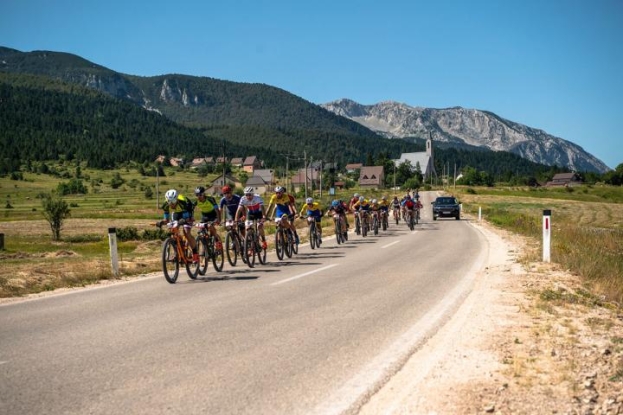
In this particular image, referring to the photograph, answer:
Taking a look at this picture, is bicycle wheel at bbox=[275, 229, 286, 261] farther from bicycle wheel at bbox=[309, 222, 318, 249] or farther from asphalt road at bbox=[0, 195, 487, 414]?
asphalt road at bbox=[0, 195, 487, 414]

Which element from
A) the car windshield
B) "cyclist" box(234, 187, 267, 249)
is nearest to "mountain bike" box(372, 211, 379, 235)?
"cyclist" box(234, 187, 267, 249)

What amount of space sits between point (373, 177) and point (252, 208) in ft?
518

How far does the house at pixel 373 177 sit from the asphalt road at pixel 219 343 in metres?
158

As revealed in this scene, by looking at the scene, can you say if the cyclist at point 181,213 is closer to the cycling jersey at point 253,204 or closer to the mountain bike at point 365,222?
the cycling jersey at point 253,204

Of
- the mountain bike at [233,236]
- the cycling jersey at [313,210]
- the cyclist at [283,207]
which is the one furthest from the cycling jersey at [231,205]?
the cycling jersey at [313,210]

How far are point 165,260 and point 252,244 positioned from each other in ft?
11.1

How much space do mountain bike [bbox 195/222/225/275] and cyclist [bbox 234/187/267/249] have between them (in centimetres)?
129

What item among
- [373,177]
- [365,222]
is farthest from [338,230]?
[373,177]

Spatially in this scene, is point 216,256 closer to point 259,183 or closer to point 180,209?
point 180,209

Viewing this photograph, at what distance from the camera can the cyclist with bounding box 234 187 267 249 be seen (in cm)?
1440

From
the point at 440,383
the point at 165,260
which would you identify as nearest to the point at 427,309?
the point at 440,383

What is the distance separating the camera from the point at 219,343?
5.95 meters

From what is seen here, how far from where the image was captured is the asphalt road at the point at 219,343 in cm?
427

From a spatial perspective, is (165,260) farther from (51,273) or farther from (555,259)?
(555,259)
